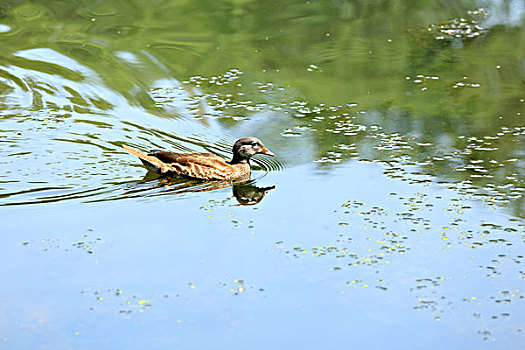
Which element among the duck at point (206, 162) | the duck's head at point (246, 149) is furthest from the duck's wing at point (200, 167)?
the duck's head at point (246, 149)

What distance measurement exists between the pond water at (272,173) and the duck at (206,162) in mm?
169

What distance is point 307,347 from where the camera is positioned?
5.50 meters

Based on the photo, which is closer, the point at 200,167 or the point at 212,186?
the point at 212,186

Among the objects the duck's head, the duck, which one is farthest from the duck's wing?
the duck's head

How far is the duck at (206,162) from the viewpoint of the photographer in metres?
9.36

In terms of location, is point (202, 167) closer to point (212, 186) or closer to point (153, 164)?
point (212, 186)

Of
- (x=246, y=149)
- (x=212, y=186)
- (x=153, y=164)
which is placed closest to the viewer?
(x=212, y=186)

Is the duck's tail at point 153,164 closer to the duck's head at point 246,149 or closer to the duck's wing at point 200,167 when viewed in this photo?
the duck's wing at point 200,167

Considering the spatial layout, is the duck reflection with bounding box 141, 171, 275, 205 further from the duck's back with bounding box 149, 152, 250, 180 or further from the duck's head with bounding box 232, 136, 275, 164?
the duck's head with bounding box 232, 136, 275, 164

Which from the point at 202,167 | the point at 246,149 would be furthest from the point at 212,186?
the point at 246,149

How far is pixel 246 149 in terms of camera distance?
31.6ft

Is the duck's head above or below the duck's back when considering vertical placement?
above

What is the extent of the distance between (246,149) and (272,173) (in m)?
0.42

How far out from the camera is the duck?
936 centimetres
